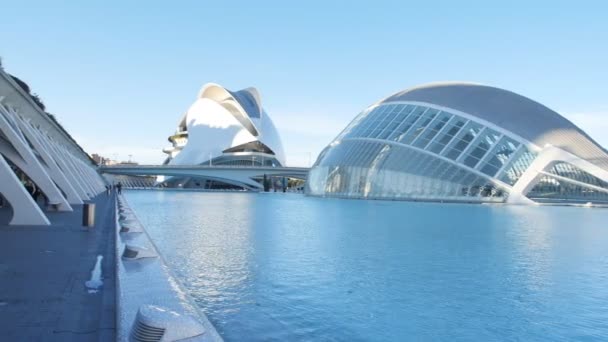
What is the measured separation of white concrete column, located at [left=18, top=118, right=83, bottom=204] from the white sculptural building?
66547 mm

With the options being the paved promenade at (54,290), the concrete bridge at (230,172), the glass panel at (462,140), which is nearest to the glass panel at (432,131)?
the glass panel at (462,140)

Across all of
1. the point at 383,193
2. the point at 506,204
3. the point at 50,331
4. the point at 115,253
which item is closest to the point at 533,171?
the point at 506,204

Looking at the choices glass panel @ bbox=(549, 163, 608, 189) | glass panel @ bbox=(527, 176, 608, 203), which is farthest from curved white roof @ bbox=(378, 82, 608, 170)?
glass panel @ bbox=(527, 176, 608, 203)

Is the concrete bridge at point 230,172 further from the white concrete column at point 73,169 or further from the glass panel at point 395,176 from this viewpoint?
the white concrete column at point 73,169

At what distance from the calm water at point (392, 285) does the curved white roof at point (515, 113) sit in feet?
78.0

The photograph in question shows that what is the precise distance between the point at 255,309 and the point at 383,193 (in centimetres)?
3100

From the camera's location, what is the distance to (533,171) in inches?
1237

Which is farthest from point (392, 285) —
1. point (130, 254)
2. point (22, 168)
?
point (22, 168)

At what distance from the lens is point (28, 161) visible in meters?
11.7

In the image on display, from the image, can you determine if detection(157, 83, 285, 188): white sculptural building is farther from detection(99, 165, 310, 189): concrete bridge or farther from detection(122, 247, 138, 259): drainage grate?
detection(122, 247, 138, 259): drainage grate

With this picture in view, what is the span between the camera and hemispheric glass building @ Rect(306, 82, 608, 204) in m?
31.5

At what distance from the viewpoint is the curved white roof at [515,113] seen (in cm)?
3241

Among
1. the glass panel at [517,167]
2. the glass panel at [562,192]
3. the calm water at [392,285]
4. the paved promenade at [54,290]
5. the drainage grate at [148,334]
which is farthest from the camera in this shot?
the glass panel at [562,192]

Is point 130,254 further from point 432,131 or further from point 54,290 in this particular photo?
point 432,131
